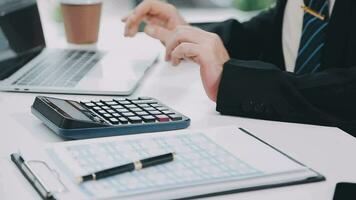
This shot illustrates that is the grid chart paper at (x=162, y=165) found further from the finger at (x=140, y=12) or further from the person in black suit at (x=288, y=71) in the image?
the finger at (x=140, y=12)

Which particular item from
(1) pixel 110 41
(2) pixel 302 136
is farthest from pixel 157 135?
(1) pixel 110 41

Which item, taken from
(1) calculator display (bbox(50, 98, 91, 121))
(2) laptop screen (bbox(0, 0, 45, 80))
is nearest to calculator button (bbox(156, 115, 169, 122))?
(1) calculator display (bbox(50, 98, 91, 121))

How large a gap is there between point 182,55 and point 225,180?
45 centimetres

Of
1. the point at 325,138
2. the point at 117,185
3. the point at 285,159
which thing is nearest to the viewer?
the point at 117,185

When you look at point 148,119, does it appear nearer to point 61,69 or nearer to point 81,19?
point 61,69

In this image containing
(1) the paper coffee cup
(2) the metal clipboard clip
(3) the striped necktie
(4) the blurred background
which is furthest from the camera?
(4) the blurred background

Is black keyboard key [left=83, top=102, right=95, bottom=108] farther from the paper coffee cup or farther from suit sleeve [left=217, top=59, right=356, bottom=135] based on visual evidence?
the paper coffee cup

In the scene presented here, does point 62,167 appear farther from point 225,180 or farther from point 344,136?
point 344,136

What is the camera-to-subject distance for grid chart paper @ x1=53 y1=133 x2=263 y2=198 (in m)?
0.66

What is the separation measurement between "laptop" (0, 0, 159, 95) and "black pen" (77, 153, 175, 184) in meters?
0.37

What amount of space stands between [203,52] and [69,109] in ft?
0.94

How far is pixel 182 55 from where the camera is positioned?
110 centimetres

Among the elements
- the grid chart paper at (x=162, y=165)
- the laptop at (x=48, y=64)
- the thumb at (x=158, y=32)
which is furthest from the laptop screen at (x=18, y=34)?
the grid chart paper at (x=162, y=165)

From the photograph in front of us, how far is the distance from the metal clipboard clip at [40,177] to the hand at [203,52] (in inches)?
15.5
